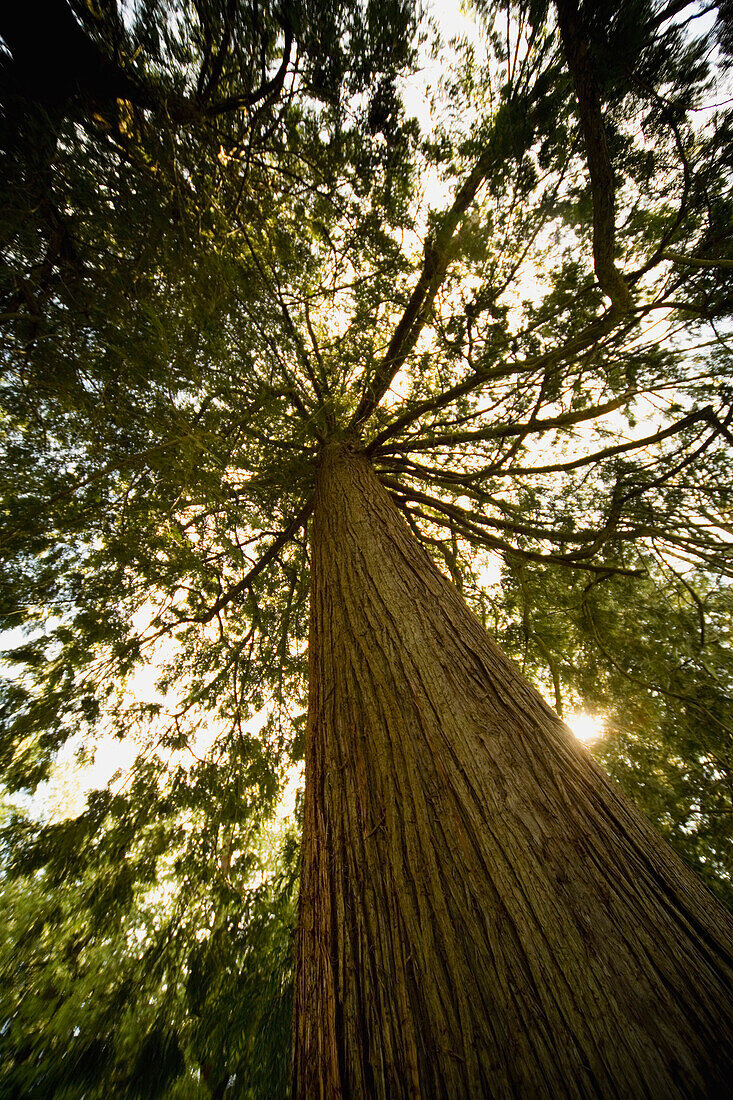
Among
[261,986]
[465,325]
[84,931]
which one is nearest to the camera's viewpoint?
[261,986]

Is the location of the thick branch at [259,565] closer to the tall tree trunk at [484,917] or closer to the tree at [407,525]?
the tree at [407,525]

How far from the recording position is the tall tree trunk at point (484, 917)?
24.8 inches

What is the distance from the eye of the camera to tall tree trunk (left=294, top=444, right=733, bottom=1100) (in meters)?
0.63

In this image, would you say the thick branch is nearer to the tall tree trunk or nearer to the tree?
the tree

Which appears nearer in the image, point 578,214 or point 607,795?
point 607,795

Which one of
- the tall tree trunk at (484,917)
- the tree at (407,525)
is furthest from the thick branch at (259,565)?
the tall tree trunk at (484,917)

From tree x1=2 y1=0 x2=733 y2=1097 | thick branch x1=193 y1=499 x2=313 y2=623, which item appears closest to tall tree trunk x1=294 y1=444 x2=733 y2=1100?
tree x1=2 y1=0 x2=733 y2=1097

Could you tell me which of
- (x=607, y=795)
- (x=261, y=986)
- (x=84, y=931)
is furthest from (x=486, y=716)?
(x=84, y=931)

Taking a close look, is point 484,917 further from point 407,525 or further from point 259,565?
point 259,565

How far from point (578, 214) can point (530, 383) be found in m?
1.02

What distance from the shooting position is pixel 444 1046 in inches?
26.1

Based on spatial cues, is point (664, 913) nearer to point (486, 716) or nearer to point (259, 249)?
point (486, 716)

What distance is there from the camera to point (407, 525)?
2320 mm

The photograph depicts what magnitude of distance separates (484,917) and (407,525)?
5.80 feet
